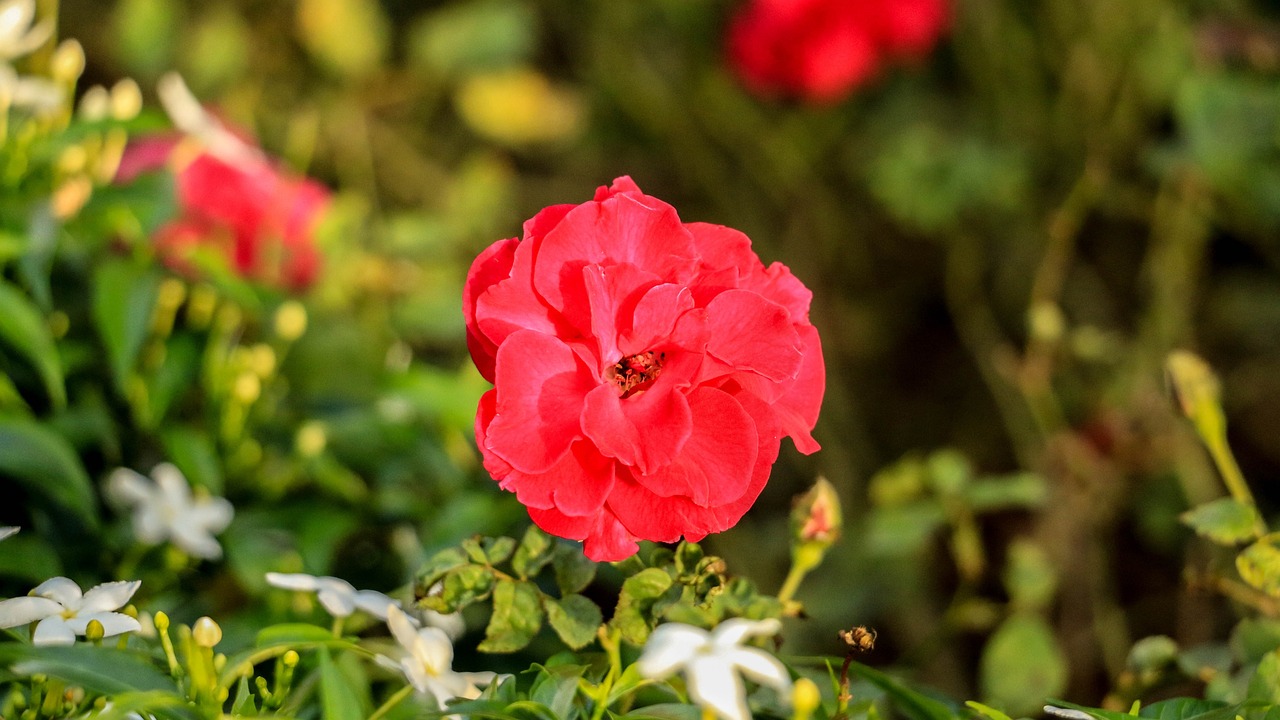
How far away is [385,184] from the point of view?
4.42 ft

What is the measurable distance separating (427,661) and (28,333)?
0.96 feet

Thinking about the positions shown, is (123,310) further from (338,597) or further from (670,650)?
(670,650)

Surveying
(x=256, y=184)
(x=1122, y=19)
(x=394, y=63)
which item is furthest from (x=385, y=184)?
(x=1122, y=19)

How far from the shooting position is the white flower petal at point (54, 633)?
0.32 metres

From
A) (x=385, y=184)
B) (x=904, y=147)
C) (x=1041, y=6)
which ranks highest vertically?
(x=1041, y=6)

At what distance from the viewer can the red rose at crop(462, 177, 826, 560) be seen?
1.07 feet

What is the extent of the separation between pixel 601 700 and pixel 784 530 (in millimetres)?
740

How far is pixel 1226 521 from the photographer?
0.42 m

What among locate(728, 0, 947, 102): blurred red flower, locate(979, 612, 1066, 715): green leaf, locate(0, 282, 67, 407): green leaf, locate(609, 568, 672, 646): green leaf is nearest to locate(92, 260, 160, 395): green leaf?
locate(0, 282, 67, 407): green leaf

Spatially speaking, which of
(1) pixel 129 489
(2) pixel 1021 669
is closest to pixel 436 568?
(1) pixel 129 489

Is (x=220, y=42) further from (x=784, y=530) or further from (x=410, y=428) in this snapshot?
(x=784, y=530)

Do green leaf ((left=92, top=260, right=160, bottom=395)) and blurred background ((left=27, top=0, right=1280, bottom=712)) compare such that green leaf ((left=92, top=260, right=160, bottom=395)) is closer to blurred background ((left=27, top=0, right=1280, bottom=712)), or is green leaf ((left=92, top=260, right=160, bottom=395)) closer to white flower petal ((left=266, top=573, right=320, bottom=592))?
blurred background ((left=27, top=0, right=1280, bottom=712))

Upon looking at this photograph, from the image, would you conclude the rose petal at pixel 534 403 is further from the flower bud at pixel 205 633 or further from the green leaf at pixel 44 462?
the green leaf at pixel 44 462

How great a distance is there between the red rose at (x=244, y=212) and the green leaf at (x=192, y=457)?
0.19 m
